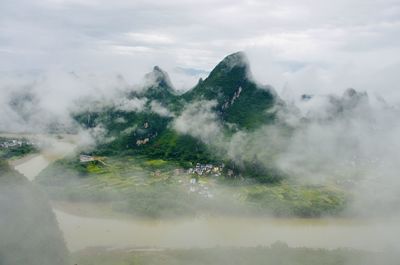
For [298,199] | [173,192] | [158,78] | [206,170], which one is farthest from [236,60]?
[173,192]

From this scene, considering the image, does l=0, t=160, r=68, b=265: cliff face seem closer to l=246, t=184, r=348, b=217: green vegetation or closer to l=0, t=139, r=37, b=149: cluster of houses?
l=246, t=184, r=348, b=217: green vegetation

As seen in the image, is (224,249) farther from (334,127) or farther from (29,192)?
(334,127)

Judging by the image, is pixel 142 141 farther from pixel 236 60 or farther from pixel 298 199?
pixel 298 199

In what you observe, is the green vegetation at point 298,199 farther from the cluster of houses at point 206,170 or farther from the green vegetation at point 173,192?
the cluster of houses at point 206,170

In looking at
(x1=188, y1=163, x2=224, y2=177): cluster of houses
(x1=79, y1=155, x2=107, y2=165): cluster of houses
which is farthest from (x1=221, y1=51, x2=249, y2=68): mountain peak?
(x1=79, y1=155, x2=107, y2=165): cluster of houses

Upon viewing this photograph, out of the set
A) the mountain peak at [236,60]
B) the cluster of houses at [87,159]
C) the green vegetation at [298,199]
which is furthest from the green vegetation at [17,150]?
the mountain peak at [236,60]

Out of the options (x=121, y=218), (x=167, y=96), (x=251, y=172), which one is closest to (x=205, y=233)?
(x=121, y=218)

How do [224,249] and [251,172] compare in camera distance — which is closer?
[224,249]
